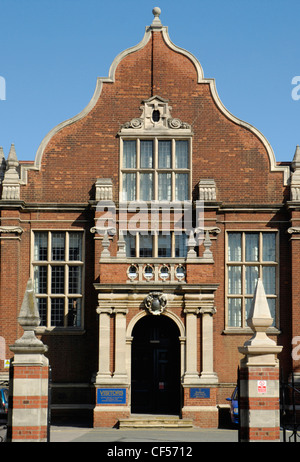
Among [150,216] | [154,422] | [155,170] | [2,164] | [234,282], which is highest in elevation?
[2,164]

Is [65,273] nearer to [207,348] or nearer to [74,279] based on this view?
[74,279]

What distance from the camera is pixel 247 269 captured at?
2881cm

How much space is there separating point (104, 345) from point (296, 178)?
8702 millimetres

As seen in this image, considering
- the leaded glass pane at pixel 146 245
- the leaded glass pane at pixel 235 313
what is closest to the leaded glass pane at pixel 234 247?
the leaded glass pane at pixel 235 313

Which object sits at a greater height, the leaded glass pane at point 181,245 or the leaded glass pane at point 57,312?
the leaded glass pane at point 181,245

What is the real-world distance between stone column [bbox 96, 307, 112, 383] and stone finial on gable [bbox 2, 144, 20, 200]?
17.6ft

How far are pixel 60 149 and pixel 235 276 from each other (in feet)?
24.2

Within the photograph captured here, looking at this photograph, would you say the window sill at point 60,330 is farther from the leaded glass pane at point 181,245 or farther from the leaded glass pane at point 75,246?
the leaded glass pane at point 181,245

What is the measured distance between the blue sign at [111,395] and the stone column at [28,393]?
1041 centimetres

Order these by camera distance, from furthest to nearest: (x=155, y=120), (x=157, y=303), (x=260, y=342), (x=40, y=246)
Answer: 1. (x=155, y=120)
2. (x=40, y=246)
3. (x=157, y=303)
4. (x=260, y=342)

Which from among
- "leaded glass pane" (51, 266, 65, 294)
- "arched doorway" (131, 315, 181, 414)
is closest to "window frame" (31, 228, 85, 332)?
"leaded glass pane" (51, 266, 65, 294)

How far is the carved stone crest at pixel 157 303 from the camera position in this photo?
85.6ft

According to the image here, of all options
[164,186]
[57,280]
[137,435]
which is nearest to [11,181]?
[57,280]

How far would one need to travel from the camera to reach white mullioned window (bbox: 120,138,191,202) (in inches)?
1137
